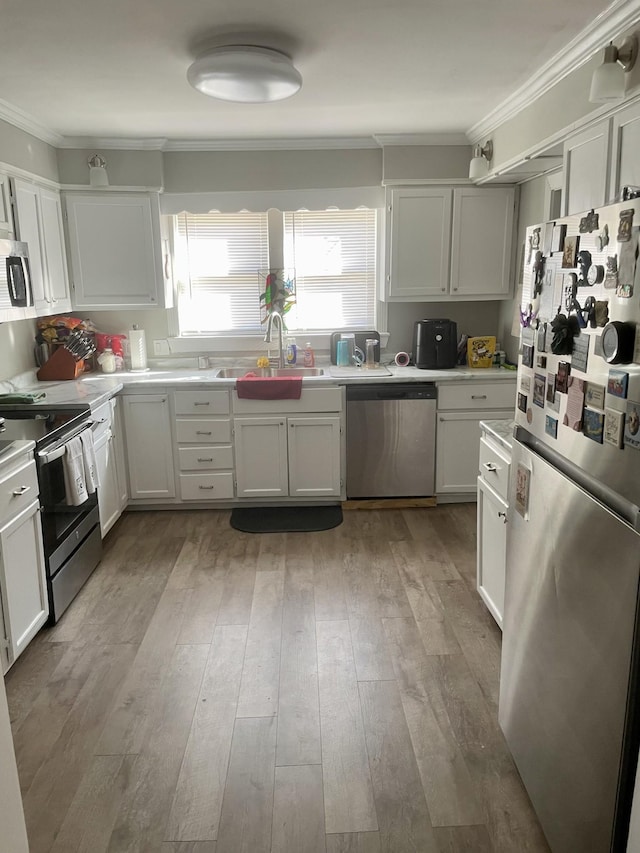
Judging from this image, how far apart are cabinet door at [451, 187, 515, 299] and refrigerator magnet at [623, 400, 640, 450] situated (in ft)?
10.6

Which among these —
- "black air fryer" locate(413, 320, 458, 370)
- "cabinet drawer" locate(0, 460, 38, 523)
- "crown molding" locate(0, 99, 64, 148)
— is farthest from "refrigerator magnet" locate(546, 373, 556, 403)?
"crown molding" locate(0, 99, 64, 148)

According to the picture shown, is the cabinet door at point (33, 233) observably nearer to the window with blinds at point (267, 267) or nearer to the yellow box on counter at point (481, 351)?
the window with blinds at point (267, 267)

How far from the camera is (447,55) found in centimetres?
263

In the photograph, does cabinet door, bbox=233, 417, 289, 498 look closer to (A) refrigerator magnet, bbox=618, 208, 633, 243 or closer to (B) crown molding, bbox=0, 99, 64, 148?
(B) crown molding, bbox=0, 99, 64, 148

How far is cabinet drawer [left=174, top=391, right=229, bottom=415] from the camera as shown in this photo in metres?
4.08

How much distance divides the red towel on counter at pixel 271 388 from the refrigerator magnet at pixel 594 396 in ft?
8.82

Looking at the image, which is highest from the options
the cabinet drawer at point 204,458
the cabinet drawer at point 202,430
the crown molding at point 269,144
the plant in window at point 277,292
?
the crown molding at point 269,144

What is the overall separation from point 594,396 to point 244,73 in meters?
1.96

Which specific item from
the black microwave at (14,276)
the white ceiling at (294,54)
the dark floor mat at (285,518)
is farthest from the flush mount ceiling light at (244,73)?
the dark floor mat at (285,518)

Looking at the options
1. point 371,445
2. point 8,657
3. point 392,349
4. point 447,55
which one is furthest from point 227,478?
point 447,55

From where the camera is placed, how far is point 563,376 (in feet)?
5.19

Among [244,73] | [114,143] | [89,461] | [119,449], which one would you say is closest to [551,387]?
[244,73]

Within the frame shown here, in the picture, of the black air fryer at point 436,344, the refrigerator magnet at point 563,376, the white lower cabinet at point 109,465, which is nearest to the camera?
the refrigerator magnet at point 563,376

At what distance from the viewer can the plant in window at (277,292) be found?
4.51 metres
